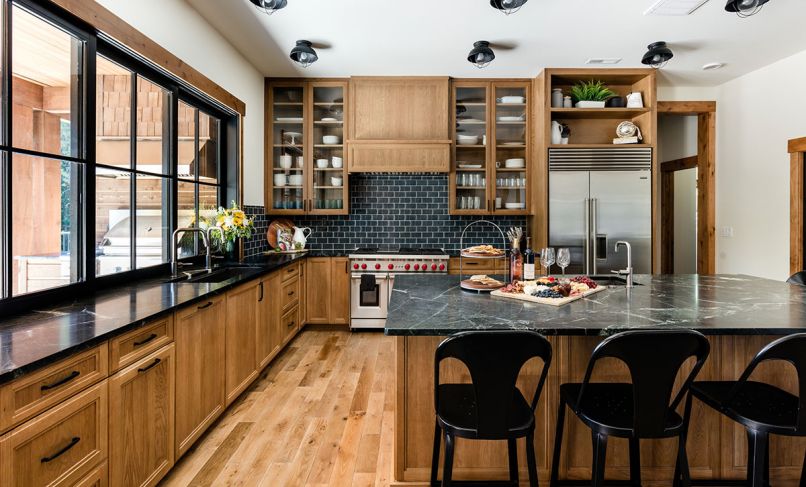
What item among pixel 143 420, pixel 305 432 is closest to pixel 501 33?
pixel 305 432

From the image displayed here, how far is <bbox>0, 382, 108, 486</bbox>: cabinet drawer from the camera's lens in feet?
4.00

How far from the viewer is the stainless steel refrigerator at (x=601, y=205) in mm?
4555

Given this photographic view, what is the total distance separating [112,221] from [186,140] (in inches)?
42.2

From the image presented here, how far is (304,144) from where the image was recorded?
5.00 metres

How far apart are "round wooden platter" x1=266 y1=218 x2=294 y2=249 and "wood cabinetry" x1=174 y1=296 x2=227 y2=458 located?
244 centimetres

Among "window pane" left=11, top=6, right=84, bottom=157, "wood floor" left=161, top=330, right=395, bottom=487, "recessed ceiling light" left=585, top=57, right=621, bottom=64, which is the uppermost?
"recessed ceiling light" left=585, top=57, right=621, bottom=64

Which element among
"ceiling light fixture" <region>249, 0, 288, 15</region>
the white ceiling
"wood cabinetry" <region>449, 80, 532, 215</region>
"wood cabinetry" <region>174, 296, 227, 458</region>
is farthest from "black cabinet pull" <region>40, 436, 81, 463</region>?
"wood cabinetry" <region>449, 80, 532, 215</region>

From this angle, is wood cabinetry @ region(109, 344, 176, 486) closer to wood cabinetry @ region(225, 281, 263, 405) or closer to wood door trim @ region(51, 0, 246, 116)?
wood cabinetry @ region(225, 281, 263, 405)

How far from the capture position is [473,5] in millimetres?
3176

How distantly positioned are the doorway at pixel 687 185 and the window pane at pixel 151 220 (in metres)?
5.19

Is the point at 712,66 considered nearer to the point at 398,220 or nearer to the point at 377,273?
the point at 398,220

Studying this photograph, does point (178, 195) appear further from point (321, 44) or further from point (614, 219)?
point (614, 219)

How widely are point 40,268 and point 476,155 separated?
4.15 metres

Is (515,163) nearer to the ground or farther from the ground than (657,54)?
nearer to the ground
